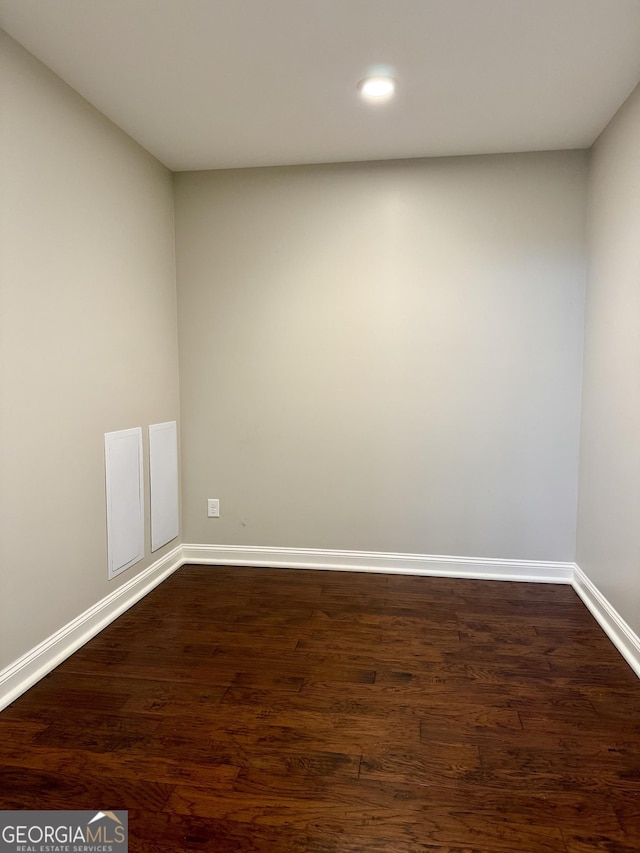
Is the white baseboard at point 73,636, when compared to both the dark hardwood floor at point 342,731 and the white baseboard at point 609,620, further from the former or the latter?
the white baseboard at point 609,620

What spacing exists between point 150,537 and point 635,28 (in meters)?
3.18

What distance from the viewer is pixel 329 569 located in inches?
134

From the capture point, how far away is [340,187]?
321cm

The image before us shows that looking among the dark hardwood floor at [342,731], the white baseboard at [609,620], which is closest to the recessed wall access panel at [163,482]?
the dark hardwood floor at [342,731]

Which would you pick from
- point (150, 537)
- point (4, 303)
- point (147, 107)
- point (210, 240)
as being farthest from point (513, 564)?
point (147, 107)

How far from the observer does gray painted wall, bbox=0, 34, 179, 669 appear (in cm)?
200

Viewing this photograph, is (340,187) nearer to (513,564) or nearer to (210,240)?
(210,240)

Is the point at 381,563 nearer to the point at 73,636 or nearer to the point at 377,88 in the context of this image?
the point at 73,636

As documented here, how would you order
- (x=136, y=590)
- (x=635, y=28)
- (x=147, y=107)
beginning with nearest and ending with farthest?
(x=635, y=28) < (x=147, y=107) < (x=136, y=590)

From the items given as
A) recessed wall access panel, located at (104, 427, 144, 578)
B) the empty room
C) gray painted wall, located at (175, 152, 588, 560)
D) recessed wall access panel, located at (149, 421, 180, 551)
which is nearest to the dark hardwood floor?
the empty room

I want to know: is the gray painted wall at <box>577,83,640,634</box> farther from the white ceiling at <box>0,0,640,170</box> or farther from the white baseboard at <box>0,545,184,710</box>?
the white baseboard at <box>0,545,184,710</box>

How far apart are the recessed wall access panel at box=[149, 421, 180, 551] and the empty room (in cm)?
3

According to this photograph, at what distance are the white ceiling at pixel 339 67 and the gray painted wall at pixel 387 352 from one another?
12.0 inches

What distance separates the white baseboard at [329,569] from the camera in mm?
2307
